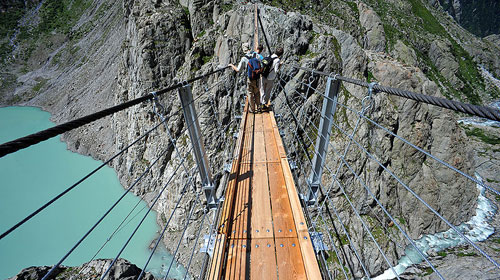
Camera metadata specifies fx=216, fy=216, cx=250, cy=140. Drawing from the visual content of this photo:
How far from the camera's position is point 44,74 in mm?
65125

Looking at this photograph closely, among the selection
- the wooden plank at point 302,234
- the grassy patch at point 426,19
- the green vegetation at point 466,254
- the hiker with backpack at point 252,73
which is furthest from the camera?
the grassy patch at point 426,19

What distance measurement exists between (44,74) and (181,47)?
71.2 meters

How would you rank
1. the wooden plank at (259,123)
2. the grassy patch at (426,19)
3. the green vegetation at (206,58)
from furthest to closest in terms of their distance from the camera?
the grassy patch at (426,19) → the green vegetation at (206,58) → the wooden plank at (259,123)

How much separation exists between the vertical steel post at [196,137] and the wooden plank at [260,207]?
2.31ft

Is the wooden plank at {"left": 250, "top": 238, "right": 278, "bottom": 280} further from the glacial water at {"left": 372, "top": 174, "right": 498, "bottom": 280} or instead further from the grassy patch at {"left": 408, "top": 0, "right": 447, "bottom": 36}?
the grassy patch at {"left": 408, "top": 0, "right": 447, "bottom": 36}

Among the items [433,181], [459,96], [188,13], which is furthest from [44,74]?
[459,96]

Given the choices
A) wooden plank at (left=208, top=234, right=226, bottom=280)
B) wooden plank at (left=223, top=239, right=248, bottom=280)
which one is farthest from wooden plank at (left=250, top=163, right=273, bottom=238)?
wooden plank at (left=208, top=234, right=226, bottom=280)

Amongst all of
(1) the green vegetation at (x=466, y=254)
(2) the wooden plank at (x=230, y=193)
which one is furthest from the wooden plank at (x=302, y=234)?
(1) the green vegetation at (x=466, y=254)

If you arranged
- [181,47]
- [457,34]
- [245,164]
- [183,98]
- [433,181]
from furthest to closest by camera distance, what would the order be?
[457,34], [433,181], [181,47], [245,164], [183,98]

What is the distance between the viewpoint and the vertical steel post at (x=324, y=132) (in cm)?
288

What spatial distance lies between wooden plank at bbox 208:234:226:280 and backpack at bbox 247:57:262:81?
437cm

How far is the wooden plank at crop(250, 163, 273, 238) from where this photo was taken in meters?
2.86

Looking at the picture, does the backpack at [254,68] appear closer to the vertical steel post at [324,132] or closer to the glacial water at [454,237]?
the vertical steel post at [324,132]

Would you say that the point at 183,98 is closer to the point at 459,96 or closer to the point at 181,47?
the point at 181,47
